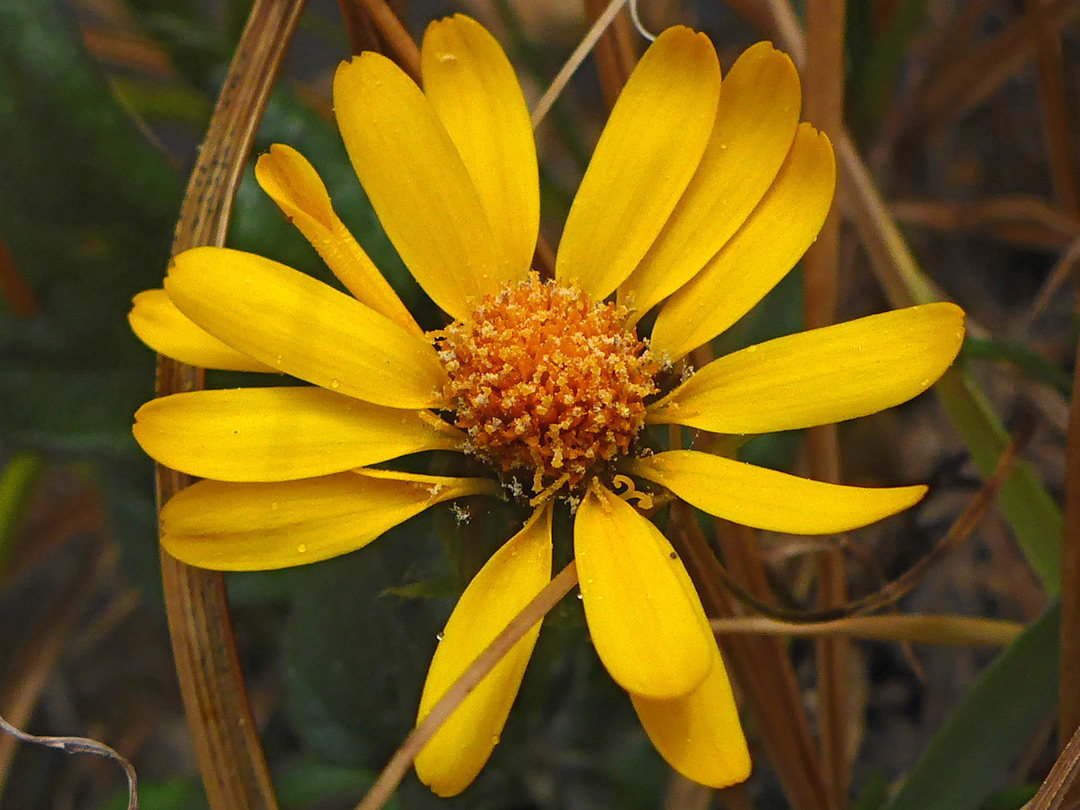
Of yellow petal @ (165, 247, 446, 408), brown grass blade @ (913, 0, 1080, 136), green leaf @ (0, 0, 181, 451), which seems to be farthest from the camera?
brown grass blade @ (913, 0, 1080, 136)

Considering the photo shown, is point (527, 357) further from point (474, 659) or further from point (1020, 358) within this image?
point (1020, 358)

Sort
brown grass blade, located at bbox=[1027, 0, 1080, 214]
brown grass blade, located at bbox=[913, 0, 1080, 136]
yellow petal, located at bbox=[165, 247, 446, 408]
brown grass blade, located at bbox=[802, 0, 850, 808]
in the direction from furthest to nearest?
1. brown grass blade, located at bbox=[913, 0, 1080, 136]
2. brown grass blade, located at bbox=[1027, 0, 1080, 214]
3. brown grass blade, located at bbox=[802, 0, 850, 808]
4. yellow petal, located at bbox=[165, 247, 446, 408]

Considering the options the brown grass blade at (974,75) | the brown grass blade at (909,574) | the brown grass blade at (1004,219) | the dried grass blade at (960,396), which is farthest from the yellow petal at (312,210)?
the brown grass blade at (974,75)

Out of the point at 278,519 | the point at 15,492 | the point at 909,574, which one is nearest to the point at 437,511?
the point at 278,519

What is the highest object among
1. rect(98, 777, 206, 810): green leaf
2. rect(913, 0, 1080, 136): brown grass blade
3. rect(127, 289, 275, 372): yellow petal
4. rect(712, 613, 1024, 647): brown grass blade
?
rect(913, 0, 1080, 136): brown grass blade

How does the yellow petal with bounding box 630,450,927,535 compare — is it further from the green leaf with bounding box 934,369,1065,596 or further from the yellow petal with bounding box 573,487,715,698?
the green leaf with bounding box 934,369,1065,596

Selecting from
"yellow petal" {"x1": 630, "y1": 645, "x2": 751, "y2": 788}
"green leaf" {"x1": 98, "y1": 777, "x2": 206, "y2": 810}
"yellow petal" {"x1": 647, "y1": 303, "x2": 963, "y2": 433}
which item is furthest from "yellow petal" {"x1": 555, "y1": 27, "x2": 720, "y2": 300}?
"green leaf" {"x1": 98, "y1": 777, "x2": 206, "y2": 810}

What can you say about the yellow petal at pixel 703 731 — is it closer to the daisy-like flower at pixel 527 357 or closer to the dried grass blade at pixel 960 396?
the daisy-like flower at pixel 527 357
